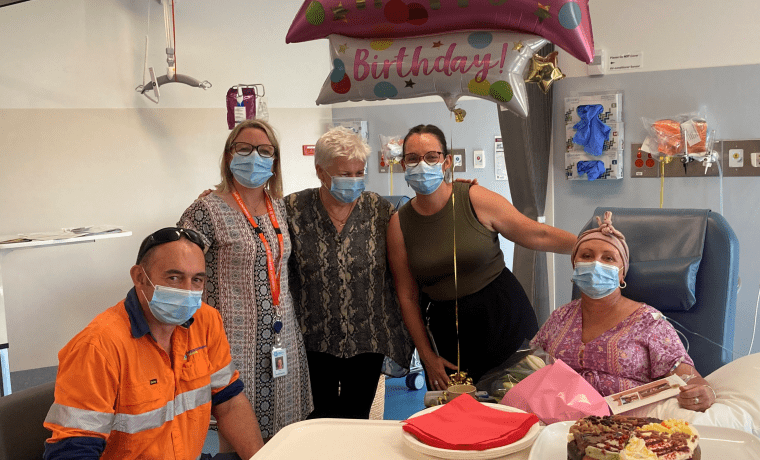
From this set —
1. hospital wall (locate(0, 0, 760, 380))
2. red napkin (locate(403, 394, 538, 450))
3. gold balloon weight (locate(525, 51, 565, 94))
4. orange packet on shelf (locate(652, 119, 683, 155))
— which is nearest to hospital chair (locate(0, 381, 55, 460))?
red napkin (locate(403, 394, 538, 450))

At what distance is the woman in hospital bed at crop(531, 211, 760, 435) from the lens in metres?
2.03

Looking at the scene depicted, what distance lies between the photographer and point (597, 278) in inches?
84.4

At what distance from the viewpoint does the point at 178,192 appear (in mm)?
5520

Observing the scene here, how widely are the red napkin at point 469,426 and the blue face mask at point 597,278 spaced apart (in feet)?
2.52

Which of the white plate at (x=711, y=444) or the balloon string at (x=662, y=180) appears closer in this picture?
the white plate at (x=711, y=444)

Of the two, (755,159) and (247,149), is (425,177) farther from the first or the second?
(755,159)

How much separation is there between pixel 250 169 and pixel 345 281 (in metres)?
0.53

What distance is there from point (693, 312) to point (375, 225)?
1.21 m

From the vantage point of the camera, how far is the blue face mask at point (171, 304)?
177cm

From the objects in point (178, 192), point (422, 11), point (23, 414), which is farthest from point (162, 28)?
point (23, 414)

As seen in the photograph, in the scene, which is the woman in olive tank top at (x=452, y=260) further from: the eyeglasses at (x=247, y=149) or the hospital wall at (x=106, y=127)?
the hospital wall at (x=106, y=127)

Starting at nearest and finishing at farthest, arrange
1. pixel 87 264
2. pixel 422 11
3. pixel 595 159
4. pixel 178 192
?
pixel 422 11, pixel 595 159, pixel 87 264, pixel 178 192

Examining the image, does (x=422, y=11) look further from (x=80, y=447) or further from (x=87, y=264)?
(x=87, y=264)

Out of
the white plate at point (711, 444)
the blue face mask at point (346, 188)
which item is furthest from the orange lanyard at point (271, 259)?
the white plate at point (711, 444)
